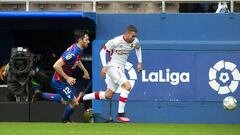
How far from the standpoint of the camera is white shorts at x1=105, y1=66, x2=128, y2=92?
1362 centimetres

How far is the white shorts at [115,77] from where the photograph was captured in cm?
1362

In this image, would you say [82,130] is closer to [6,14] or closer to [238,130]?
[238,130]

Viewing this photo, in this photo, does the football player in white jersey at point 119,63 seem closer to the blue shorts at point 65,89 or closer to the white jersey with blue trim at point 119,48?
the white jersey with blue trim at point 119,48

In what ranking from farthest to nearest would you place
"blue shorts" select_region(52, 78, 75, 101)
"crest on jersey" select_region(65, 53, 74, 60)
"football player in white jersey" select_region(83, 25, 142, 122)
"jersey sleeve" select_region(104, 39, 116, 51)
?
1. "blue shorts" select_region(52, 78, 75, 101)
2. "crest on jersey" select_region(65, 53, 74, 60)
3. "jersey sleeve" select_region(104, 39, 116, 51)
4. "football player in white jersey" select_region(83, 25, 142, 122)

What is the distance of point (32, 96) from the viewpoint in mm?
16359

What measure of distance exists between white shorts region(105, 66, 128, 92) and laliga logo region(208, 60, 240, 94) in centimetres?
306

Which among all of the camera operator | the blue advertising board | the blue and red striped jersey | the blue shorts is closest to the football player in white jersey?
the blue shorts

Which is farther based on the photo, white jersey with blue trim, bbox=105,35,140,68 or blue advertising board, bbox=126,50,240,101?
blue advertising board, bbox=126,50,240,101

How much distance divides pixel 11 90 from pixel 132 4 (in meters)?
3.78

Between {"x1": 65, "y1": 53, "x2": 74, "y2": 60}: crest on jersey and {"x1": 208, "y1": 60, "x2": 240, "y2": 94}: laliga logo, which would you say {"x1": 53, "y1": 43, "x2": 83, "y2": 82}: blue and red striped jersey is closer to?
{"x1": 65, "y1": 53, "x2": 74, "y2": 60}: crest on jersey

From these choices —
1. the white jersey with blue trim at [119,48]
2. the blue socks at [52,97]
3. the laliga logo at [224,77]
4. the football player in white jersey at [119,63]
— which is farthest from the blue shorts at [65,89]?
the laliga logo at [224,77]

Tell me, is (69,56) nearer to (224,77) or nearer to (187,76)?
(187,76)

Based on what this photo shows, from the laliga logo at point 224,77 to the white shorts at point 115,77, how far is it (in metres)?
3.06

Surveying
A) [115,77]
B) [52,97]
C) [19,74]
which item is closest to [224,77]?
[115,77]
